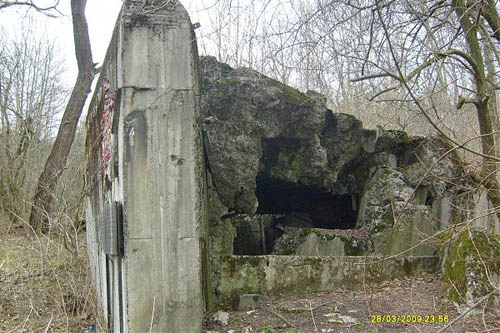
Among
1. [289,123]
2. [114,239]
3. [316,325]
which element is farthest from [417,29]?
[114,239]

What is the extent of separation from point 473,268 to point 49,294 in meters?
4.47

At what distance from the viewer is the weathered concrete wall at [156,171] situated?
3906 mm

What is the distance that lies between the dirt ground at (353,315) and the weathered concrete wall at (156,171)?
809 mm

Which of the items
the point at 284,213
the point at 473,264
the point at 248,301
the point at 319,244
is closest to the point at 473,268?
the point at 473,264

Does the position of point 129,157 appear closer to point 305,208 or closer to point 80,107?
point 305,208

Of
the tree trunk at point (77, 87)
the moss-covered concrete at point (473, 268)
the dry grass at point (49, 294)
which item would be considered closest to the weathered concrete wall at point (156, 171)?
the dry grass at point (49, 294)

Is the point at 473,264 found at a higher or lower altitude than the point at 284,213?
lower

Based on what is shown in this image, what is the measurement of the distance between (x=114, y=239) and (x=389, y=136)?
4.78 metres

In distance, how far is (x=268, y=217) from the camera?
8305 mm

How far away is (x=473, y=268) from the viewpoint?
512 centimetres

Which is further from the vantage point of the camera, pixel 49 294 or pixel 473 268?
pixel 49 294

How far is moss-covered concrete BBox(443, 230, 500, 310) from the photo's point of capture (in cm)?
497

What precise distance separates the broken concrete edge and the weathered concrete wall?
4.43ft

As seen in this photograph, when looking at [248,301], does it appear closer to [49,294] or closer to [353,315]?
[353,315]
